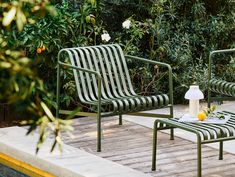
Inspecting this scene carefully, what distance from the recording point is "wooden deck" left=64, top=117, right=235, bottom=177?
501 cm

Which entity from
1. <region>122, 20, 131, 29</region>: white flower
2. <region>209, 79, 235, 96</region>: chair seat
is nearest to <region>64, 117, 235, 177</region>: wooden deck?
<region>209, 79, 235, 96</region>: chair seat

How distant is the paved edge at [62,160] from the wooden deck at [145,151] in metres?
0.18

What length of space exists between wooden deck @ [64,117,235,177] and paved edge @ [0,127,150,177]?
7.1 inches

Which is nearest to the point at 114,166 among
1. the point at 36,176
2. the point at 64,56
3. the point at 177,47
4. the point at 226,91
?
the point at 36,176

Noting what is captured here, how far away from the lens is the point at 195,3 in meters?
7.64

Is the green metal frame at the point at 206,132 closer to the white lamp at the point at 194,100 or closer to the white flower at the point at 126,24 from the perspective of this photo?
the white lamp at the point at 194,100

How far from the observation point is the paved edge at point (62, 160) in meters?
4.84

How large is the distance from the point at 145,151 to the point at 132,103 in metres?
0.39

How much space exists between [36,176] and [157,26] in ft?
8.69

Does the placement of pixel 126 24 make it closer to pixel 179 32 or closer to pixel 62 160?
pixel 179 32

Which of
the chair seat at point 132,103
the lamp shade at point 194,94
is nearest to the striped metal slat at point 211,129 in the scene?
the lamp shade at point 194,94

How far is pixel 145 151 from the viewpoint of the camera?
5566 millimetres

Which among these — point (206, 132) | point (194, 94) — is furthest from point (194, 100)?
point (206, 132)

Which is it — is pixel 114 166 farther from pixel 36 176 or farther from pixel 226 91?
pixel 226 91
